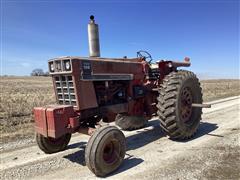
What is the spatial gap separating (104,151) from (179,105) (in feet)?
8.07

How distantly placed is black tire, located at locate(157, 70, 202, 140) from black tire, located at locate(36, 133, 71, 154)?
2.43 meters

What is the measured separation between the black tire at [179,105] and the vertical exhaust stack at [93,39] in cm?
190

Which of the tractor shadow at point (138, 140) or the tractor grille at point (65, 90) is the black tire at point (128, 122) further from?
the tractor grille at point (65, 90)

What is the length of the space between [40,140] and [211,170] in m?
3.66

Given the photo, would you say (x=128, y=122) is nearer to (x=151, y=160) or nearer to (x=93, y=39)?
(x=151, y=160)

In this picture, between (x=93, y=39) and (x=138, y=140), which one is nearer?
(x=93, y=39)

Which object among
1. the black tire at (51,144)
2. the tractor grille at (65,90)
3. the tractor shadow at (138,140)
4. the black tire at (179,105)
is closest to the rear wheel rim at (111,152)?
the tractor shadow at (138,140)

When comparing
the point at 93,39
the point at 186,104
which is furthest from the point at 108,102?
the point at 186,104

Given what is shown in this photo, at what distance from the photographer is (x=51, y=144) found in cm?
589

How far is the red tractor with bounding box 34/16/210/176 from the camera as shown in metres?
4.91

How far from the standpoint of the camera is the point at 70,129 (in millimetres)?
5086

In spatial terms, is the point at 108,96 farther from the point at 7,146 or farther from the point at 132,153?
the point at 7,146

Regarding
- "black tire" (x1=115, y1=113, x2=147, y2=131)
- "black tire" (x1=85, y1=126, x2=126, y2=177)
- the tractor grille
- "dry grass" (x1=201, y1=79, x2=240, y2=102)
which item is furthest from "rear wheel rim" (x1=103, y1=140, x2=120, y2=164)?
"dry grass" (x1=201, y1=79, x2=240, y2=102)

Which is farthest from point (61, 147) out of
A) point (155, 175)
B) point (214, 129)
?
point (214, 129)
